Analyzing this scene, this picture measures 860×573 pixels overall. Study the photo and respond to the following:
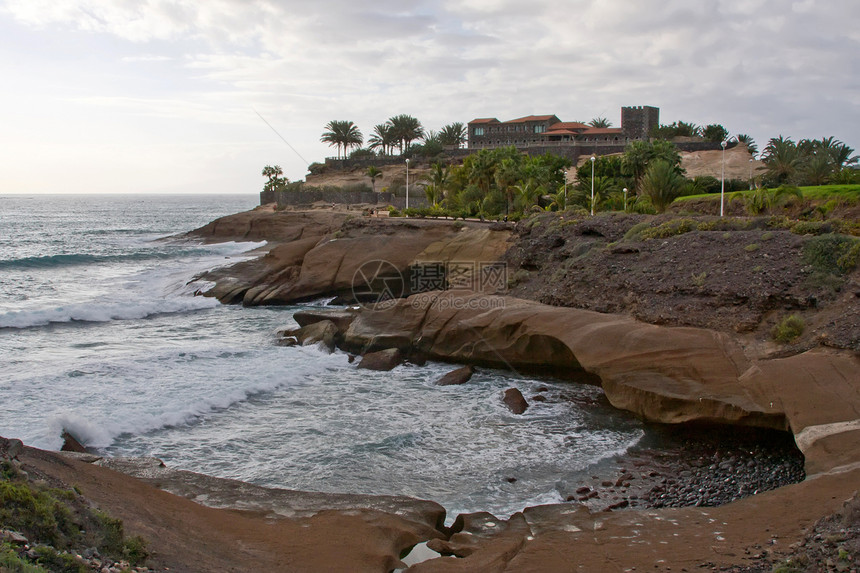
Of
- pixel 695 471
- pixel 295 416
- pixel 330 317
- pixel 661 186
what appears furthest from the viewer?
pixel 661 186

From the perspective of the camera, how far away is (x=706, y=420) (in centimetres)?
1450

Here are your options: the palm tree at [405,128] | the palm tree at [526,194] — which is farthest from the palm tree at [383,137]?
the palm tree at [526,194]

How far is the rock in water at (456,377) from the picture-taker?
19.8m

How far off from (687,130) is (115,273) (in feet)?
247

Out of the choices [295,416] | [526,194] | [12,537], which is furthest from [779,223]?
[12,537]

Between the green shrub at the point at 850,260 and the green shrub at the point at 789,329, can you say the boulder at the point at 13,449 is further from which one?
the green shrub at the point at 850,260

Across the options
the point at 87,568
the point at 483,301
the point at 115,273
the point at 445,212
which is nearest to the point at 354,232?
the point at 445,212

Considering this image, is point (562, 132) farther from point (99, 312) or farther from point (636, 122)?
point (99, 312)

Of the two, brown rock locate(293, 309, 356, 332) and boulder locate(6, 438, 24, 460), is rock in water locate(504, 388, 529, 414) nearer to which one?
brown rock locate(293, 309, 356, 332)

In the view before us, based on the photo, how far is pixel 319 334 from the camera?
24219mm

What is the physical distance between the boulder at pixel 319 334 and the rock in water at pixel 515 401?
7.77 meters

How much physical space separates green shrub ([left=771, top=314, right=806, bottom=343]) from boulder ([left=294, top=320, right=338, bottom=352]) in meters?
13.7

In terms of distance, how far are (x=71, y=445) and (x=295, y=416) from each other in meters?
5.00

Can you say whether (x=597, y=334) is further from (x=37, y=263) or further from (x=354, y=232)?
(x=37, y=263)
